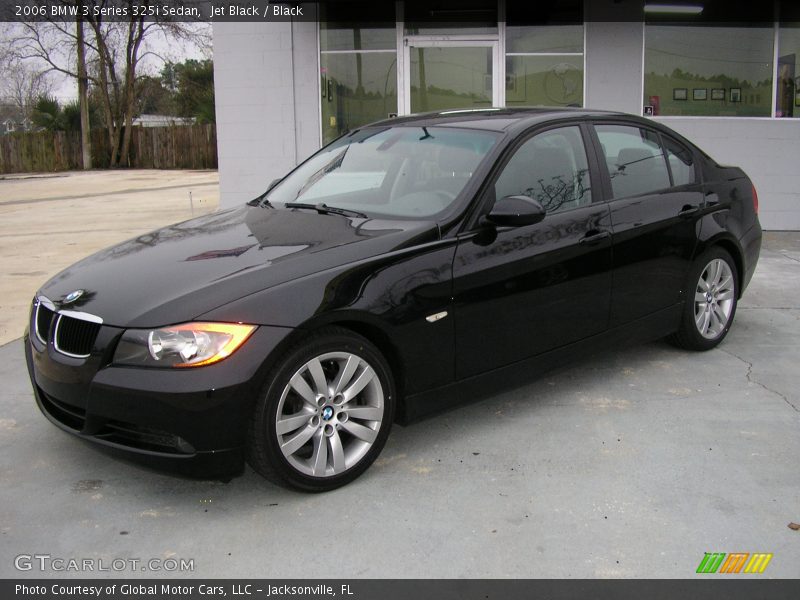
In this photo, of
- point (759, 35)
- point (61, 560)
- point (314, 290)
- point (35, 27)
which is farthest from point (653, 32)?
point (35, 27)

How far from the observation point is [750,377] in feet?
16.4

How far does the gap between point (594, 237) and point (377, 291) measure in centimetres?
151

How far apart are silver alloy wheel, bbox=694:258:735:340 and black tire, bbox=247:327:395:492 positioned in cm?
263

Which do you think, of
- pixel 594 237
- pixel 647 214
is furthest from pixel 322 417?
pixel 647 214

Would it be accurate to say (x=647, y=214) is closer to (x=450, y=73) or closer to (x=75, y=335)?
(x=75, y=335)

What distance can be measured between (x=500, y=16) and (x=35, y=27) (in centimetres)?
3220

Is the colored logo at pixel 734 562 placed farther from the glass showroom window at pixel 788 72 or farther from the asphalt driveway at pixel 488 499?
the glass showroom window at pixel 788 72

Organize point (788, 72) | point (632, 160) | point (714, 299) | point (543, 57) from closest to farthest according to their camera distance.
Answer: point (632, 160) → point (714, 299) → point (788, 72) → point (543, 57)

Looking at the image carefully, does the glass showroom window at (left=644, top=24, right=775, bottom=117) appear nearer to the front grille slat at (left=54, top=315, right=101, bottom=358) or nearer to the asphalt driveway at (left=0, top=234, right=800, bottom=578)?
the asphalt driveway at (left=0, top=234, right=800, bottom=578)

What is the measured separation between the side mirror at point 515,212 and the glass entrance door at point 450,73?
7.31m

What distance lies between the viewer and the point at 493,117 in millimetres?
4590

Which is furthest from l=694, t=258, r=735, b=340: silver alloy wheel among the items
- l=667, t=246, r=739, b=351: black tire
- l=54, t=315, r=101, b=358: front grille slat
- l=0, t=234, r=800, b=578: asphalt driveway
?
l=54, t=315, r=101, b=358: front grille slat

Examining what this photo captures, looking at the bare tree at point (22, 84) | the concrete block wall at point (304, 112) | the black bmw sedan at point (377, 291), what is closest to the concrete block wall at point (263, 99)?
the concrete block wall at point (304, 112)

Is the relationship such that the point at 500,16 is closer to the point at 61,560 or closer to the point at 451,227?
the point at 451,227
